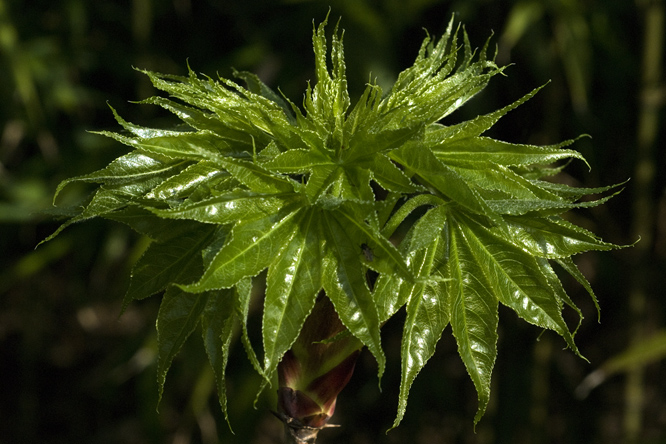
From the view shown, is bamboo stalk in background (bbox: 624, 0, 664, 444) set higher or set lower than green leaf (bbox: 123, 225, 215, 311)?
lower

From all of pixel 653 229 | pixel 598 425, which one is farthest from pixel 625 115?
pixel 598 425

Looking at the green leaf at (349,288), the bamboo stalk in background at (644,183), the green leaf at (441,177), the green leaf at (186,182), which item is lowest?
the bamboo stalk in background at (644,183)

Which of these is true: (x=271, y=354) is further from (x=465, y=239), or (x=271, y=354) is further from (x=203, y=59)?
(x=203, y=59)

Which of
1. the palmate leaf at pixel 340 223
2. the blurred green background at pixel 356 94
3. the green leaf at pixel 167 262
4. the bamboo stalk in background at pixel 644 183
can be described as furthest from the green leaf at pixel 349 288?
the bamboo stalk in background at pixel 644 183

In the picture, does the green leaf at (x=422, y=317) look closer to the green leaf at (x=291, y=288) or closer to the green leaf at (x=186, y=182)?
the green leaf at (x=291, y=288)

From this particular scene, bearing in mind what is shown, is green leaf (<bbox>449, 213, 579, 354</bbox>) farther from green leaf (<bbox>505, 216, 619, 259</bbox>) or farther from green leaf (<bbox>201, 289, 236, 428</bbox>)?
green leaf (<bbox>201, 289, 236, 428</bbox>)

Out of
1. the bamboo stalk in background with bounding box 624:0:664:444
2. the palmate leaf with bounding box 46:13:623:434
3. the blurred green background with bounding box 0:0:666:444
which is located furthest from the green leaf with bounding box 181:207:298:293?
the bamboo stalk in background with bounding box 624:0:664:444

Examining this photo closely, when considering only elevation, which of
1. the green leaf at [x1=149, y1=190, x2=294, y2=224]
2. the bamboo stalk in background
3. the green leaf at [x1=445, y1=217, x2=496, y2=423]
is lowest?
the bamboo stalk in background
